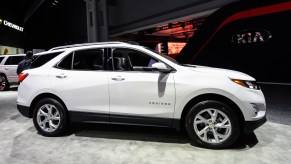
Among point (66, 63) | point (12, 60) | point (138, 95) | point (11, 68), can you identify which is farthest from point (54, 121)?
point (12, 60)

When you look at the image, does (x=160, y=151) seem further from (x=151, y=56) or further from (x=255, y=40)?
(x=255, y=40)

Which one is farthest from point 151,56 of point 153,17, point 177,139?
point 153,17

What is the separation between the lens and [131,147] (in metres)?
3.94

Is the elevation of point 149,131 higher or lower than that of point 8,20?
lower

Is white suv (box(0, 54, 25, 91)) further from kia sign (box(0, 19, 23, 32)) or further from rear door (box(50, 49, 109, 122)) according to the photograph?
kia sign (box(0, 19, 23, 32))

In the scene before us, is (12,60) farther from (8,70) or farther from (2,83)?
(2,83)

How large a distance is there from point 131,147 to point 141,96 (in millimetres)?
827

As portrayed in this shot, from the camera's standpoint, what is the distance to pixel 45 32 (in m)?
34.3

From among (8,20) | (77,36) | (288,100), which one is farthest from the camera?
(77,36)

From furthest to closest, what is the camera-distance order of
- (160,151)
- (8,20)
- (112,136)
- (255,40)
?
(8,20), (255,40), (112,136), (160,151)

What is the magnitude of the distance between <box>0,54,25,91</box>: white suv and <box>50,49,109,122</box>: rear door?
8.64 m

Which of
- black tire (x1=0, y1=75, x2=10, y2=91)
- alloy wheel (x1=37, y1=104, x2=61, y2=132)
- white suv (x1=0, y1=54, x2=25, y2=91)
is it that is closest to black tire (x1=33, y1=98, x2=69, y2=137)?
alloy wheel (x1=37, y1=104, x2=61, y2=132)

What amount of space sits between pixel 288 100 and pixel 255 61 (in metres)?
3.75

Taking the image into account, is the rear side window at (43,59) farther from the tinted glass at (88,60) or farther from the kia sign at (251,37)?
the kia sign at (251,37)
